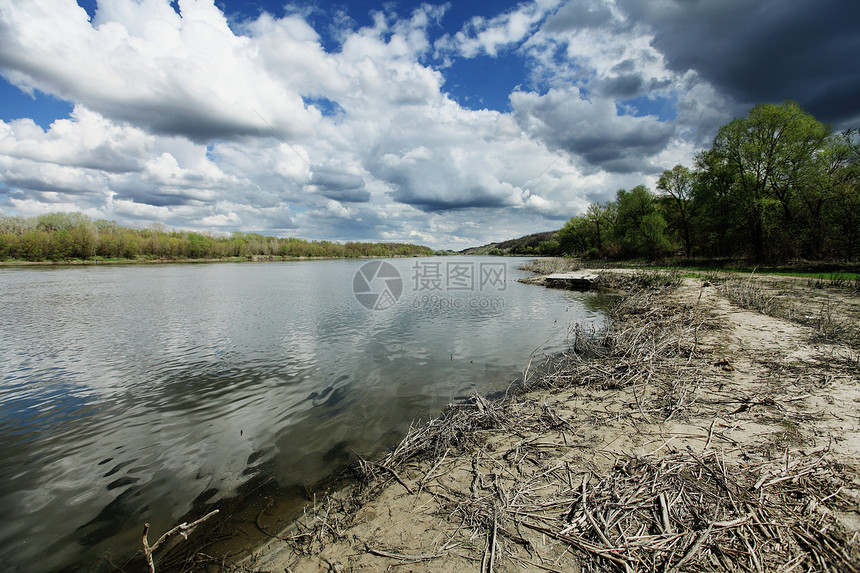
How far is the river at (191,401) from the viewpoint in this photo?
5.24m

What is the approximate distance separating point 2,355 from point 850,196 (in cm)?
5429

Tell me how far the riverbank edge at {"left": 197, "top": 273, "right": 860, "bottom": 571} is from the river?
175cm

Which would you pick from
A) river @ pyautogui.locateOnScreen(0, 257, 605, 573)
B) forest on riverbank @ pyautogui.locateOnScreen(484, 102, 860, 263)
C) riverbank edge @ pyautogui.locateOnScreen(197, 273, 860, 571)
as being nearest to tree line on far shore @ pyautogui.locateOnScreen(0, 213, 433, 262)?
river @ pyautogui.locateOnScreen(0, 257, 605, 573)

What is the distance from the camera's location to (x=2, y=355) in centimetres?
1269

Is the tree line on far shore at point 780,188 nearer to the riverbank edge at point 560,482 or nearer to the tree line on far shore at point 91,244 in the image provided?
the riverbank edge at point 560,482

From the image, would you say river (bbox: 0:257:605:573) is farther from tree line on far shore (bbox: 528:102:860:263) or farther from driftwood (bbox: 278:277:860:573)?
tree line on far shore (bbox: 528:102:860:263)

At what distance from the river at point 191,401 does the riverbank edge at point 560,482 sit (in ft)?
5.73

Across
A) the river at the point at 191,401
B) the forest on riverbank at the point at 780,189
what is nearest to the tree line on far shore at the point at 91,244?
the river at the point at 191,401

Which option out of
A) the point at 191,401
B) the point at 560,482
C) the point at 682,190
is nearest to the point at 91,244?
the point at 191,401

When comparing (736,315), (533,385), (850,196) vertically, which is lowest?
(533,385)

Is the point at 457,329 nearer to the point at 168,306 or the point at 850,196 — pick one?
the point at 168,306


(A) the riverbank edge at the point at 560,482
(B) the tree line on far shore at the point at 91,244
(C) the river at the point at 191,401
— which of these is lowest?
(C) the river at the point at 191,401

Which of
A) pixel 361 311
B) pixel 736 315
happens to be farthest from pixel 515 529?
pixel 361 311

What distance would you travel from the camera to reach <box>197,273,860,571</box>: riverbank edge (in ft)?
10.6
